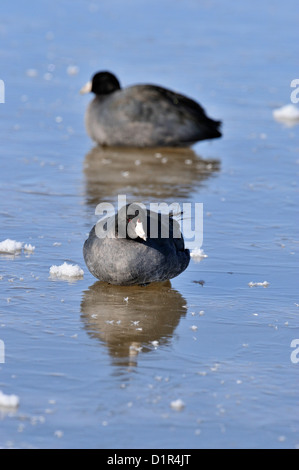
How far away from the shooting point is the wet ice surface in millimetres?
4523

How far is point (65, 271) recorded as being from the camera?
6.56 metres

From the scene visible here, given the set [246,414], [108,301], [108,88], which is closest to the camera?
[246,414]

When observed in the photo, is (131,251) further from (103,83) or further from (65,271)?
(103,83)

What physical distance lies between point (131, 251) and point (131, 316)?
0.52 metres

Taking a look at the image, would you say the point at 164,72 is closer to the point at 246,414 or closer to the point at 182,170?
the point at 182,170

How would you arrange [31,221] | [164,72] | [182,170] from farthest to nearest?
[164,72] → [182,170] → [31,221]

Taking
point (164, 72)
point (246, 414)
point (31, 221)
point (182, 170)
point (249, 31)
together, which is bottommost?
point (246, 414)

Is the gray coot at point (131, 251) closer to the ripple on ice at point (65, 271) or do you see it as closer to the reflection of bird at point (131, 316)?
the reflection of bird at point (131, 316)

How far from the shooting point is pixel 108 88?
36.7ft

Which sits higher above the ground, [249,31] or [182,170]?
[249,31]

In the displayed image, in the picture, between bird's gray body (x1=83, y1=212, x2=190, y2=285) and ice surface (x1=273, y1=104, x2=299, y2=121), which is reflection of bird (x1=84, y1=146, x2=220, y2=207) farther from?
bird's gray body (x1=83, y1=212, x2=190, y2=285)

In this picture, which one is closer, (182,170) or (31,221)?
(31,221)
